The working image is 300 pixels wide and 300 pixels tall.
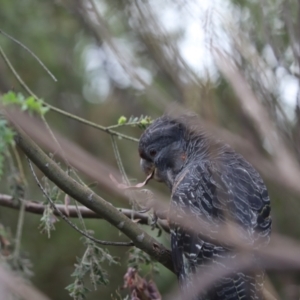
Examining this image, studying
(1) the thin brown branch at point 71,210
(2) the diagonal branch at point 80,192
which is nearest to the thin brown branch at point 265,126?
(2) the diagonal branch at point 80,192

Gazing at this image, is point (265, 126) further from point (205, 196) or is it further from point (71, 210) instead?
point (71, 210)

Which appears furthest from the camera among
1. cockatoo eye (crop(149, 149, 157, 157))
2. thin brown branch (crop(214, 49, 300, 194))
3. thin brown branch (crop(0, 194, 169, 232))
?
cockatoo eye (crop(149, 149, 157, 157))

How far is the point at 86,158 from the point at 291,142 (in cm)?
52

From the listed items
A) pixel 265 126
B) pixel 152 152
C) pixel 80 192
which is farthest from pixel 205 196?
pixel 265 126

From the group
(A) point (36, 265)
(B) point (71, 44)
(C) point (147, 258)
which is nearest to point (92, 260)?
(C) point (147, 258)

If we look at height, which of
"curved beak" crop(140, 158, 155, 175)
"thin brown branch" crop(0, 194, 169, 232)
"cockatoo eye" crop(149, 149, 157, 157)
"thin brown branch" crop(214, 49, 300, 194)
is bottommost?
"thin brown branch" crop(214, 49, 300, 194)

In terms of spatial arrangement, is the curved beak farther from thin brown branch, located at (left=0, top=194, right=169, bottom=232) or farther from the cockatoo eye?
thin brown branch, located at (left=0, top=194, right=169, bottom=232)

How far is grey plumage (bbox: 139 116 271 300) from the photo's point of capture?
2900 millimetres

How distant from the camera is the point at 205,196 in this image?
10.2 feet

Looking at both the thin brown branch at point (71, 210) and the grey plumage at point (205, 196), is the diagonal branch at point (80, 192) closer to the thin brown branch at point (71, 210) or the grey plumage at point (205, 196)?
the grey plumage at point (205, 196)

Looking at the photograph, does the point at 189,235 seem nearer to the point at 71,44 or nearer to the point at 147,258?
the point at 147,258

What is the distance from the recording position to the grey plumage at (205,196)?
290 cm

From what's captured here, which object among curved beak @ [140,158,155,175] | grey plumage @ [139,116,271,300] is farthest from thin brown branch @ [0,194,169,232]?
curved beak @ [140,158,155,175]

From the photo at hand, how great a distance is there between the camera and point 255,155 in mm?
1449
